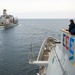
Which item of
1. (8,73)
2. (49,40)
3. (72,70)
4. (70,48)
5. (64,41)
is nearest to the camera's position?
(72,70)

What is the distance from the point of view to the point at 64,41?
453 inches

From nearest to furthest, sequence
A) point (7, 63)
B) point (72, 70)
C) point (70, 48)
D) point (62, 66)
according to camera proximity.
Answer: point (72, 70) → point (70, 48) → point (62, 66) → point (7, 63)

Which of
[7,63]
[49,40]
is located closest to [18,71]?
[7,63]

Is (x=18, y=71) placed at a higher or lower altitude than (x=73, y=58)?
lower

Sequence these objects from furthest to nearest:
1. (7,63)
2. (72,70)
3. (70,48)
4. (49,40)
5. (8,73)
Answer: (7,63) → (8,73) → (49,40) → (70,48) → (72,70)

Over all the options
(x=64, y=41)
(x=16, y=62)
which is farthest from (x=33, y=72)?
(x=64, y=41)

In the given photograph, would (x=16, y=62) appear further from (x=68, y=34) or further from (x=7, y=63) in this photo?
(x=68, y=34)

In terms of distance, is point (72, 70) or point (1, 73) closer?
point (72, 70)

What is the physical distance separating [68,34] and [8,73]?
24.0m

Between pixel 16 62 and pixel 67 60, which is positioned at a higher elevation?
pixel 67 60

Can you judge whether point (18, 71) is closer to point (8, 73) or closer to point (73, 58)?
point (8, 73)

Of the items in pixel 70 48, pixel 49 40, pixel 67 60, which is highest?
pixel 70 48

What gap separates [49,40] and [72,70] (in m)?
18.2

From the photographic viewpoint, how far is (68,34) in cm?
1041
